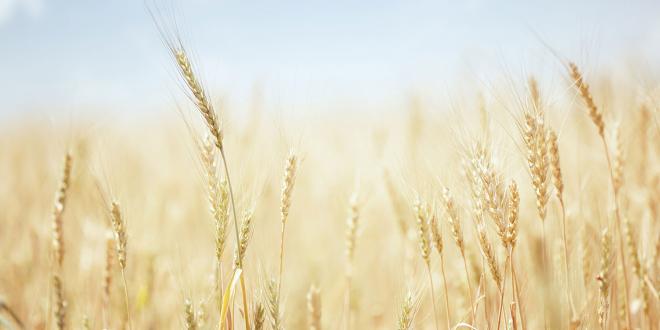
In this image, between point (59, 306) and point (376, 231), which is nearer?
point (59, 306)

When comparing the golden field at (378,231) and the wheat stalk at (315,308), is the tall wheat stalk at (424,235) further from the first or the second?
the wheat stalk at (315,308)

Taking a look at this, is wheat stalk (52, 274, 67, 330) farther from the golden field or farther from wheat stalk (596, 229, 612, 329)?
wheat stalk (596, 229, 612, 329)

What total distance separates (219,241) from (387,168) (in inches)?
64.0

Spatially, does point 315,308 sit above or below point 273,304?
below

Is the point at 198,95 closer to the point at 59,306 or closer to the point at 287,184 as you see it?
the point at 287,184

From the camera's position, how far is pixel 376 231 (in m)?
3.46

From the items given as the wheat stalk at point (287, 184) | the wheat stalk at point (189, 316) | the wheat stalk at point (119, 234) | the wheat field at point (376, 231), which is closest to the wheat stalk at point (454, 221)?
the wheat field at point (376, 231)

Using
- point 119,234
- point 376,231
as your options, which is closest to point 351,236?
point 119,234

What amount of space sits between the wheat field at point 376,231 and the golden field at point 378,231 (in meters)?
0.01

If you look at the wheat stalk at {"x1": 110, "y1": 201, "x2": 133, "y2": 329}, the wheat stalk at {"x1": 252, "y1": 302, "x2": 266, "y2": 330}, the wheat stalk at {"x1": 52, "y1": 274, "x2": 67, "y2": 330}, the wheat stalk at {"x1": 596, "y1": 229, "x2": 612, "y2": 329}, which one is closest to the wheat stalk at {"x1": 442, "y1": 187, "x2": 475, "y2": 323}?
the wheat stalk at {"x1": 596, "y1": 229, "x2": 612, "y2": 329}

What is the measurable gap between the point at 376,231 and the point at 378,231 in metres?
0.02

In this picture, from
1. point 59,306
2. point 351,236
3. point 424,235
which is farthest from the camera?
point 351,236

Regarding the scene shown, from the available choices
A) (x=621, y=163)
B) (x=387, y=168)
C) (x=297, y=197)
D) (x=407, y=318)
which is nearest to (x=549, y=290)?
(x=407, y=318)

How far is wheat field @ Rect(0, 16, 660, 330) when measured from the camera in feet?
3.96
